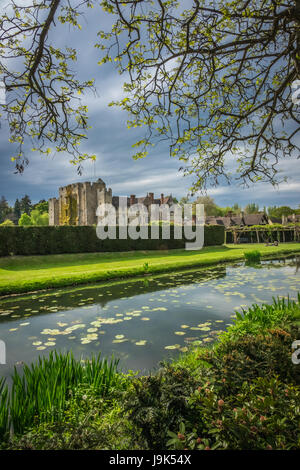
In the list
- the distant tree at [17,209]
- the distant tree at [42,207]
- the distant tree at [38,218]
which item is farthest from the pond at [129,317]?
the distant tree at [17,209]

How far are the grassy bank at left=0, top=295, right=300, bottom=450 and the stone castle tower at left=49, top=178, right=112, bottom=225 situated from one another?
35354 millimetres

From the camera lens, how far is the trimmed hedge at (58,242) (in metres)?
17.7

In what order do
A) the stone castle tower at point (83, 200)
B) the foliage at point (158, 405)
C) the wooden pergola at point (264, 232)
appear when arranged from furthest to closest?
the wooden pergola at point (264, 232)
the stone castle tower at point (83, 200)
the foliage at point (158, 405)

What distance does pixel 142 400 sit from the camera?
2111 millimetres

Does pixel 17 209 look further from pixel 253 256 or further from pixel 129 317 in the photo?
pixel 129 317

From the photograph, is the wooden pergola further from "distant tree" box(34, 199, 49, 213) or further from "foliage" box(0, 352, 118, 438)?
"distant tree" box(34, 199, 49, 213)

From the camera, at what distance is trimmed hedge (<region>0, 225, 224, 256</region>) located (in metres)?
17.7

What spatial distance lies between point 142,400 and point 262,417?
0.90m

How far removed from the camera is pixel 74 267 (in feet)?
51.6

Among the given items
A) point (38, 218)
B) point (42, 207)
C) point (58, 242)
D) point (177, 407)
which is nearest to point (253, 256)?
point (58, 242)

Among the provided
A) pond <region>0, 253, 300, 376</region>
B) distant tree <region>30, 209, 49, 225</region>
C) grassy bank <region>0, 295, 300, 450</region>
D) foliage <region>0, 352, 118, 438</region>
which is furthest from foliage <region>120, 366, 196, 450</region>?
distant tree <region>30, 209, 49, 225</region>

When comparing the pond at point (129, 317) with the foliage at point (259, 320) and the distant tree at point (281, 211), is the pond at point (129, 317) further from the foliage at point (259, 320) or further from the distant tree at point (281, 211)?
the distant tree at point (281, 211)

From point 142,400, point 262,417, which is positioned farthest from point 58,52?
point 262,417

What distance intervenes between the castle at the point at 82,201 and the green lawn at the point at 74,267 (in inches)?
681
